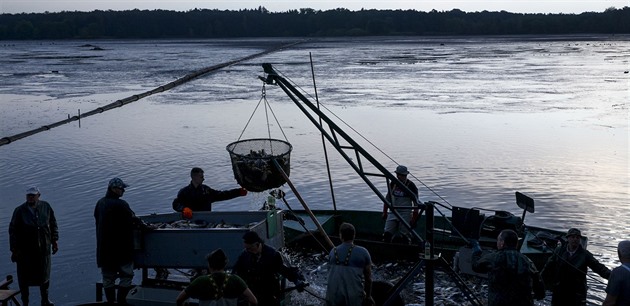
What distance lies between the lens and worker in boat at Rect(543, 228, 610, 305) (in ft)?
23.7

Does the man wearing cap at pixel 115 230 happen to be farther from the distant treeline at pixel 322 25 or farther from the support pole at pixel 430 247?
the distant treeline at pixel 322 25

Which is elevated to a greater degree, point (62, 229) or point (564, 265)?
point (564, 265)

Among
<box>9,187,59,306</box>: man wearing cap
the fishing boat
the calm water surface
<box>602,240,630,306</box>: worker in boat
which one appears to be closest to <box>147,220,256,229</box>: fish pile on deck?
the fishing boat

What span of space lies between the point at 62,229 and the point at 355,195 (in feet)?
25.6

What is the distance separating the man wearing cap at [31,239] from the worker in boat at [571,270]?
262 inches

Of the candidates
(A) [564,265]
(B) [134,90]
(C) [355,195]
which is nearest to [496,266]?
(A) [564,265]

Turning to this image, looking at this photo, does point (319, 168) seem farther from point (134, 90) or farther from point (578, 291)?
point (134, 90)

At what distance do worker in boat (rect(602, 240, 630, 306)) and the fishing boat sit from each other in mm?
1925

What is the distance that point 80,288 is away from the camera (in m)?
11.3

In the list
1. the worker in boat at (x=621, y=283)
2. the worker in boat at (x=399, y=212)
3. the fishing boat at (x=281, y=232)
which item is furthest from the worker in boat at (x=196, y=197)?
the worker in boat at (x=621, y=283)

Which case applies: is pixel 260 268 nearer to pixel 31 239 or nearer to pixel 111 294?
pixel 111 294

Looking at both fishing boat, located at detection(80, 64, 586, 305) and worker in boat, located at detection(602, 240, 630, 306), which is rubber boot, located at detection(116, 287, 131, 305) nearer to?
fishing boat, located at detection(80, 64, 586, 305)

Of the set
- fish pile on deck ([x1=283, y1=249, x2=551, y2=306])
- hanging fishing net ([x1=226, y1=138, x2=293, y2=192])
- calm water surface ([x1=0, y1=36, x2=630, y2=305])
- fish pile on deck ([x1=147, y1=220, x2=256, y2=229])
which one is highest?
hanging fishing net ([x1=226, y1=138, x2=293, y2=192])

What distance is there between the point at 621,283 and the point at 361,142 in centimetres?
1864
